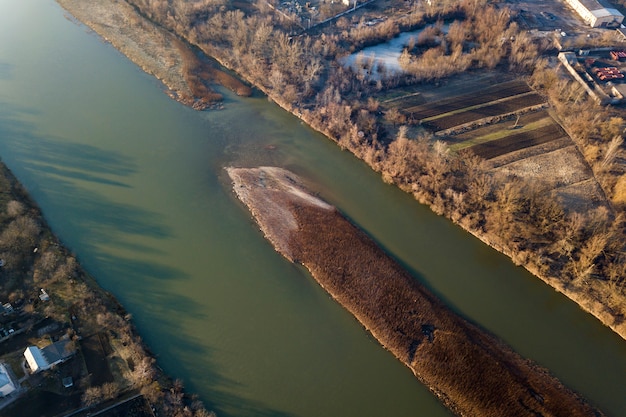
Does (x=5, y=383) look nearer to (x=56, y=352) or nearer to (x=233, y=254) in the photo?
(x=56, y=352)

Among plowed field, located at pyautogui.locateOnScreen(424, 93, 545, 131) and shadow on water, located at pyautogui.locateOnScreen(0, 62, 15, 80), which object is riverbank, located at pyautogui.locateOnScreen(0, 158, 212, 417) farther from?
plowed field, located at pyautogui.locateOnScreen(424, 93, 545, 131)

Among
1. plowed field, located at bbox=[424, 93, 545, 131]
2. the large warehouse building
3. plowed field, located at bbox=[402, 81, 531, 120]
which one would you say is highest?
the large warehouse building

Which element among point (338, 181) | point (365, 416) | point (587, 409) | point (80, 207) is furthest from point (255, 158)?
point (587, 409)

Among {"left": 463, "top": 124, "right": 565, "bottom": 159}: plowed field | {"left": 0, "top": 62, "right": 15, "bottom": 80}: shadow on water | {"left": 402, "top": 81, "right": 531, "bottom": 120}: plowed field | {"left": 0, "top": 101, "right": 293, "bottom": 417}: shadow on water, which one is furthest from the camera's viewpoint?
{"left": 0, "top": 62, "right": 15, "bottom": 80}: shadow on water

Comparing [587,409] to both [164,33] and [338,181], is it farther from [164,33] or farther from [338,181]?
[164,33]

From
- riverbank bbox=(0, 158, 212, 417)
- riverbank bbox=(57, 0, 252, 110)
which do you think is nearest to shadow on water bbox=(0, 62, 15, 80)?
riverbank bbox=(57, 0, 252, 110)

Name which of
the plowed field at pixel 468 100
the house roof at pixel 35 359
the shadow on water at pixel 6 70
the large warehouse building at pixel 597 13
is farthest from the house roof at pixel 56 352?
the large warehouse building at pixel 597 13
